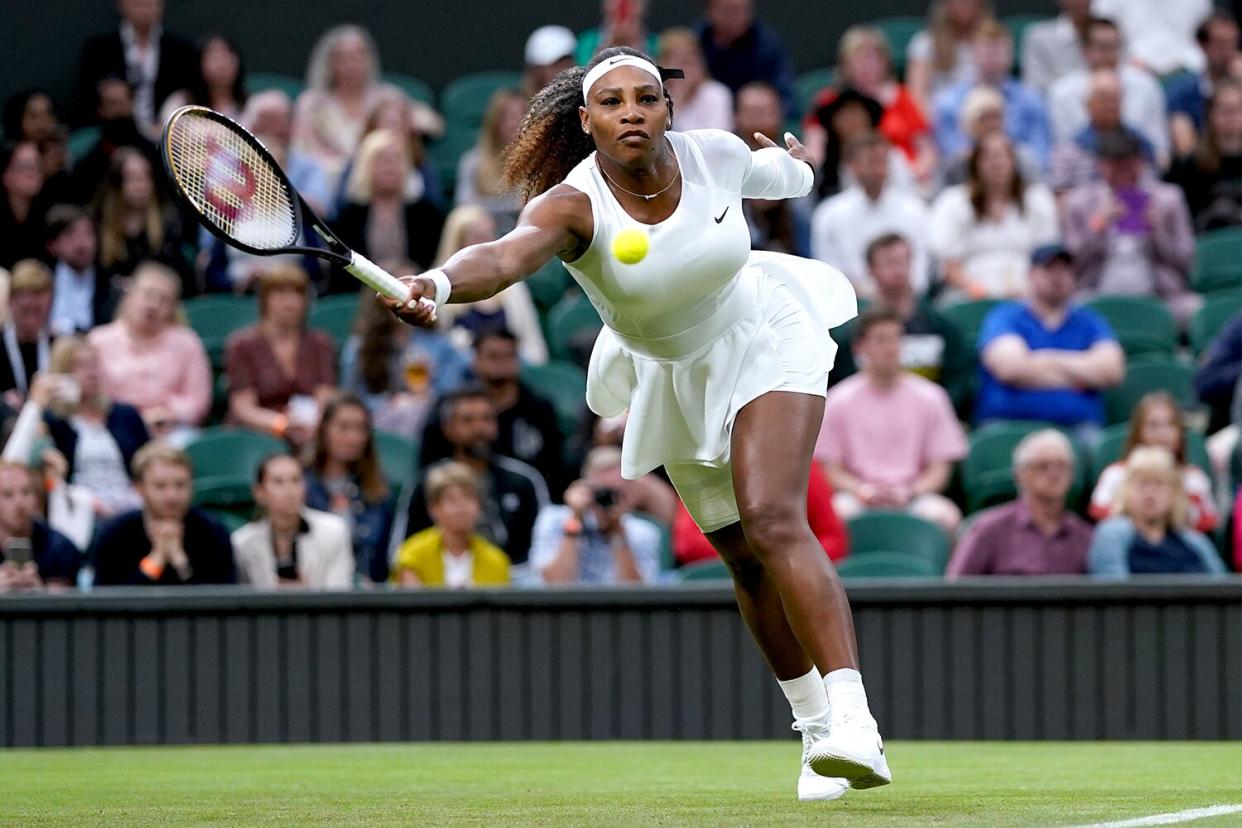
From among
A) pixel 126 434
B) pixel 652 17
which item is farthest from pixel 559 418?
pixel 652 17

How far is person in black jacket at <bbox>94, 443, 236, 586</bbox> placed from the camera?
8.45 m

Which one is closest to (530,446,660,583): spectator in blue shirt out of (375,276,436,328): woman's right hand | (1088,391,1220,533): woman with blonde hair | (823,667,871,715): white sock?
(1088,391,1220,533): woman with blonde hair

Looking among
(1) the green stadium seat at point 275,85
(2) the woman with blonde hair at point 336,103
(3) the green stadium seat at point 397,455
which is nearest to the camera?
(3) the green stadium seat at point 397,455

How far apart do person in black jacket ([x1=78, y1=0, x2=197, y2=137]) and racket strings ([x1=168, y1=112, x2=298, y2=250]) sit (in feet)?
26.5

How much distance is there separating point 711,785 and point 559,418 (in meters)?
4.48

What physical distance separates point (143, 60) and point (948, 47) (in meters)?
5.07

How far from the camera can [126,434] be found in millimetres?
9539

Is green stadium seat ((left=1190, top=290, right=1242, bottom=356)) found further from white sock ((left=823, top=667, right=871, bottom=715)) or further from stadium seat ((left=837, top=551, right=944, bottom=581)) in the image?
white sock ((left=823, top=667, right=871, bottom=715))

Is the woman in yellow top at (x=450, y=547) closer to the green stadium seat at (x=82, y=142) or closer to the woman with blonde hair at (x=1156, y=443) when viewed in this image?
the woman with blonde hair at (x=1156, y=443)

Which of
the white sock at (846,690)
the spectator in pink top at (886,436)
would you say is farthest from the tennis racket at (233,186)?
the spectator in pink top at (886,436)

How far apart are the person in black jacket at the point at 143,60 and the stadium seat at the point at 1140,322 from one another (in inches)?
230

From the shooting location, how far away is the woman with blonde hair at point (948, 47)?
12914 millimetres

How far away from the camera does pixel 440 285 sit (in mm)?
4430

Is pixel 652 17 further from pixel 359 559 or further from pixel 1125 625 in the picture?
→ pixel 1125 625
